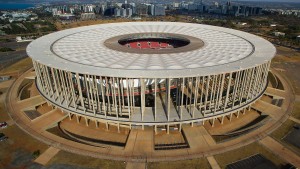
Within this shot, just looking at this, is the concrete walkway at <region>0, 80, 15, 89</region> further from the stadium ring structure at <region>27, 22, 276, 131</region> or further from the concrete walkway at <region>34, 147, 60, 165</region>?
the concrete walkway at <region>34, 147, 60, 165</region>

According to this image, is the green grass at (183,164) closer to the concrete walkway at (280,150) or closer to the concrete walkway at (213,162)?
the concrete walkway at (213,162)

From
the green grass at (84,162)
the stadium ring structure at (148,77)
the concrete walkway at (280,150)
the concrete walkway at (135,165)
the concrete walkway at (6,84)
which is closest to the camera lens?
the concrete walkway at (135,165)

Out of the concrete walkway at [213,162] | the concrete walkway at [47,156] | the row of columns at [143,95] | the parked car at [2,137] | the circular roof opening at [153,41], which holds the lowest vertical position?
the concrete walkway at [213,162]

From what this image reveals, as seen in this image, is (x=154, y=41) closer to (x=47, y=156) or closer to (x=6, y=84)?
(x=6, y=84)

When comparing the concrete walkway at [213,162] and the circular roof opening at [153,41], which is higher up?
the circular roof opening at [153,41]

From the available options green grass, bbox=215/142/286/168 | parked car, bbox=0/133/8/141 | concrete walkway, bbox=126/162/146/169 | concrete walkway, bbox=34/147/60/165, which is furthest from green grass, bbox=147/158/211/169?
parked car, bbox=0/133/8/141

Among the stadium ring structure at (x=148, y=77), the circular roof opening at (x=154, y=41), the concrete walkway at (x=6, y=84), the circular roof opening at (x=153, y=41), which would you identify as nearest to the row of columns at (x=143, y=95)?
the stadium ring structure at (x=148, y=77)

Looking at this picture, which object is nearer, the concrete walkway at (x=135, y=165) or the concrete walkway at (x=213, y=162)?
the concrete walkway at (x=135, y=165)

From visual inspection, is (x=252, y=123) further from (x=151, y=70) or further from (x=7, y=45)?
(x=7, y=45)
